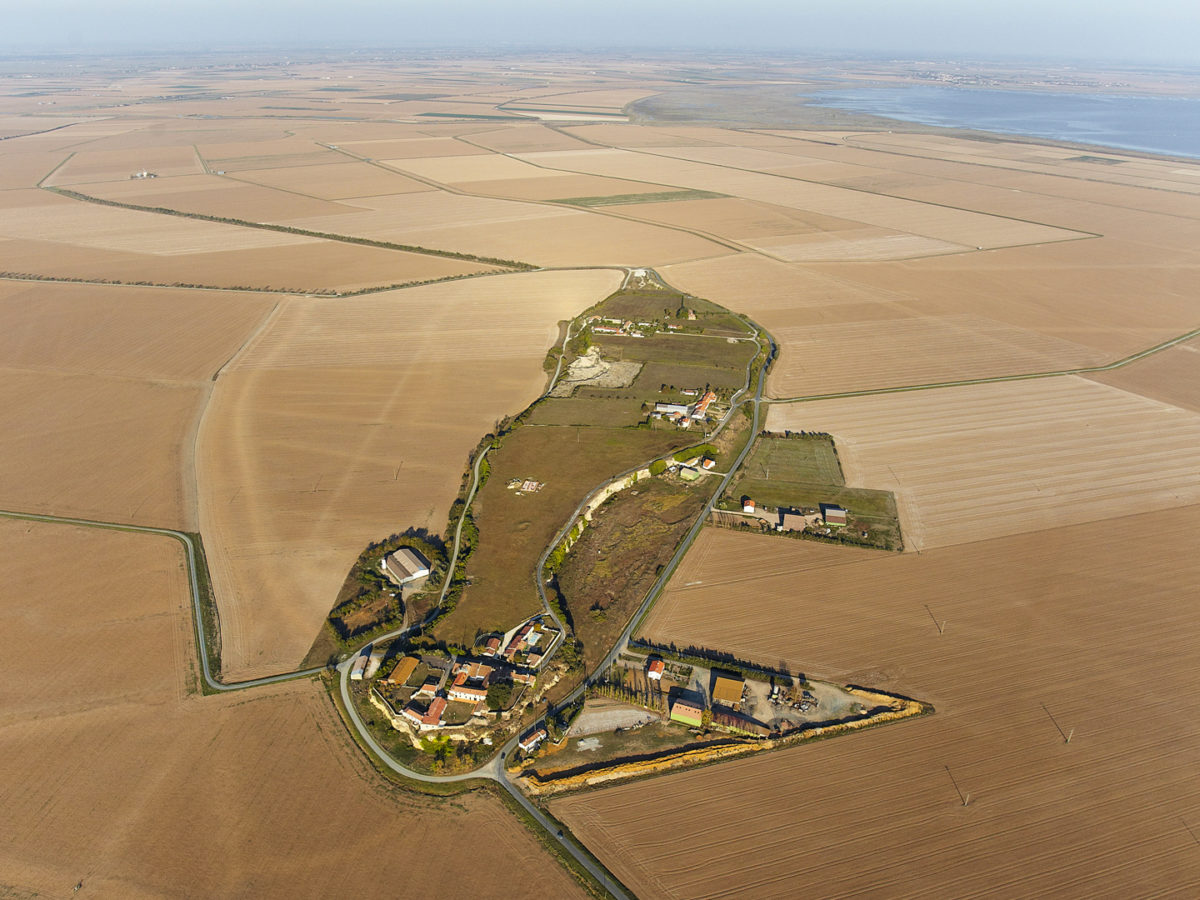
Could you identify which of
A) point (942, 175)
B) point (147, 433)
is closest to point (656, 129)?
point (942, 175)

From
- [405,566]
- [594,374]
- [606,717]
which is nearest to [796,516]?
[606,717]

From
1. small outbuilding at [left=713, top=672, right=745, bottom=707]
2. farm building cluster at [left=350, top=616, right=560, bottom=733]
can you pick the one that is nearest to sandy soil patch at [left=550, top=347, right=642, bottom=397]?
farm building cluster at [left=350, top=616, right=560, bottom=733]

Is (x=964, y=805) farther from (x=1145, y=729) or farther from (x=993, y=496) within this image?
(x=993, y=496)

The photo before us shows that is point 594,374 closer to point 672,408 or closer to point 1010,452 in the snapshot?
point 672,408

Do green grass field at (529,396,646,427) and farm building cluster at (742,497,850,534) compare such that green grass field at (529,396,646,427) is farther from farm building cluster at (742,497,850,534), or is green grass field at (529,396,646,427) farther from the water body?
the water body

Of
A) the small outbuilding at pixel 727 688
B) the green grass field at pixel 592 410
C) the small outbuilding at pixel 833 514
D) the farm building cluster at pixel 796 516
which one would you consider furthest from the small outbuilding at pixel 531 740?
the green grass field at pixel 592 410

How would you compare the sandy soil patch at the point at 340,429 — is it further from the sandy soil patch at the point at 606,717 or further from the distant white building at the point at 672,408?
the sandy soil patch at the point at 606,717
